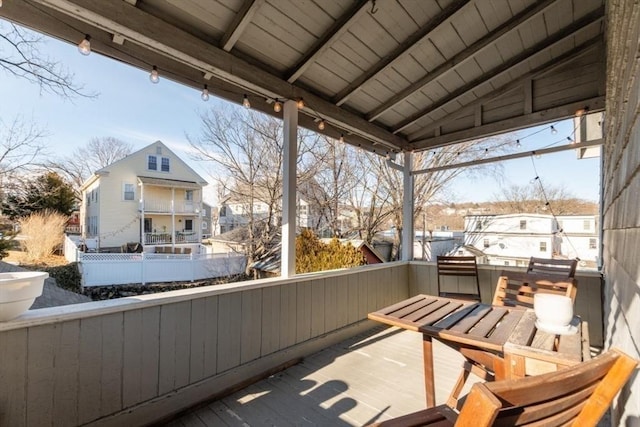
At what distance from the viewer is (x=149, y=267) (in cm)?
659

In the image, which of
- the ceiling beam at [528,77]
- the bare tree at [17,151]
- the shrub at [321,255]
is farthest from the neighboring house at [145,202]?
the ceiling beam at [528,77]

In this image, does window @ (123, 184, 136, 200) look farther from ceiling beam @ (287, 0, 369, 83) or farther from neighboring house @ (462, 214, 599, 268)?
neighboring house @ (462, 214, 599, 268)

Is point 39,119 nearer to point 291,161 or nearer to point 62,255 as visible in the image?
point 62,255

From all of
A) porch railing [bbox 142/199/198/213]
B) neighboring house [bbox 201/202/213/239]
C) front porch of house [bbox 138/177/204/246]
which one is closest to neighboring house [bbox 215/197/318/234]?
neighboring house [bbox 201/202/213/239]

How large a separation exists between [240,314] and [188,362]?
1.62ft

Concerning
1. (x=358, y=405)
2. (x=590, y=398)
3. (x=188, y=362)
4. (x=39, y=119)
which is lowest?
(x=358, y=405)

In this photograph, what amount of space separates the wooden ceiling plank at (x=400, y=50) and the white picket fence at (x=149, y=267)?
5.59 metres

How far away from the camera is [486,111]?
3881 mm

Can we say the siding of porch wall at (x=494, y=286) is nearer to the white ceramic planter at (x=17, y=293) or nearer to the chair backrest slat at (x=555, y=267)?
the chair backrest slat at (x=555, y=267)

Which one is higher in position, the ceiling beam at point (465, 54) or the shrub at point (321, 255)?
the ceiling beam at point (465, 54)

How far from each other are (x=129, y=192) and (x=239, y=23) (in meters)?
7.22

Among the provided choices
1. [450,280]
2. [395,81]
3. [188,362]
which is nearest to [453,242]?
[450,280]

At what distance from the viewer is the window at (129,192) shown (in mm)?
→ 7439

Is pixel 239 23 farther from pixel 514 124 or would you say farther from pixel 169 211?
pixel 169 211
